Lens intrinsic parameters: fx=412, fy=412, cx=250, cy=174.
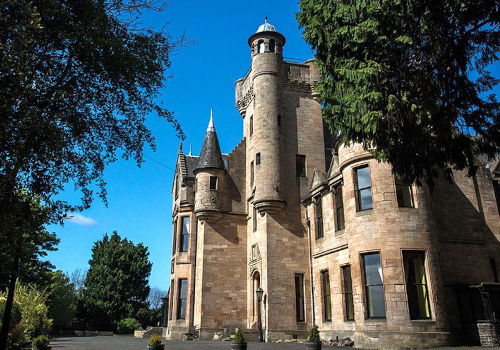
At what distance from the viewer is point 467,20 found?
11.1m

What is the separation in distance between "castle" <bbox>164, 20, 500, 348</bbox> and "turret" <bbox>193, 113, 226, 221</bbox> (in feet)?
0.28

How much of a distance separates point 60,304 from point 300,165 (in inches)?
1250

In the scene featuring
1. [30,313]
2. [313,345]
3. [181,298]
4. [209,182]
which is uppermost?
[209,182]

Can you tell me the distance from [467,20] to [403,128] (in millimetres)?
3264

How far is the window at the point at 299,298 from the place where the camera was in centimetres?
2495

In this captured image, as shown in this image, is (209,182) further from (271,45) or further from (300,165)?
(271,45)

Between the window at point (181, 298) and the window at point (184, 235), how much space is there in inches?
95.6

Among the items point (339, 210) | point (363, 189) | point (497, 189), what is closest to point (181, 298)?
point (339, 210)

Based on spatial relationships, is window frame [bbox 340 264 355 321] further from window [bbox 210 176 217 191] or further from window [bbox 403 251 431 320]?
window [bbox 210 176 217 191]

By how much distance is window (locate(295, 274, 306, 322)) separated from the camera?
2495cm

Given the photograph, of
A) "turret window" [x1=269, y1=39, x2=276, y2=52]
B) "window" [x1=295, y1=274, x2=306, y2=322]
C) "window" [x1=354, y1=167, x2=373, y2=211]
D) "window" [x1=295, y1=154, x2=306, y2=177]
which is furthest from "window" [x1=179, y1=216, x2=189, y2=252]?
"window" [x1=354, y1=167, x2=373, y2=211]

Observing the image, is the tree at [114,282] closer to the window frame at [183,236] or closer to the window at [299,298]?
the window frame at [183,236]

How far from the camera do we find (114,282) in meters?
47.1

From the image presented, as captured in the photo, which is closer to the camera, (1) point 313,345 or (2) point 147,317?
(1) point 313,345
